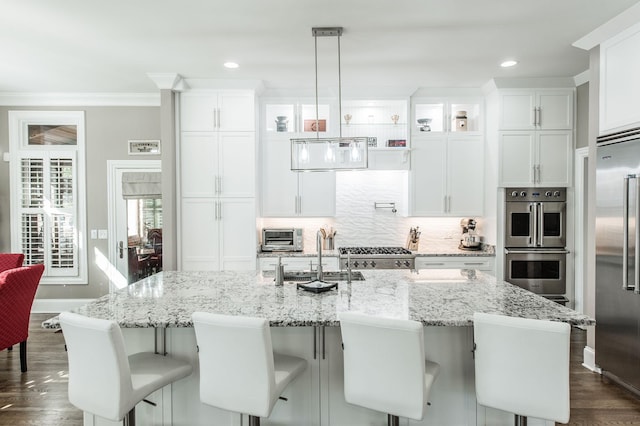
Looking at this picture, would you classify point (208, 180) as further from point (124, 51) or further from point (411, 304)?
point (411, 304)

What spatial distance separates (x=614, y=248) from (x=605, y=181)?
1.74 ft

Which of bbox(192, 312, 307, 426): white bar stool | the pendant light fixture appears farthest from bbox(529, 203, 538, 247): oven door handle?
bbox(192, 312, 307, 426): white bar stool

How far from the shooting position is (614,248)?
3117 mm

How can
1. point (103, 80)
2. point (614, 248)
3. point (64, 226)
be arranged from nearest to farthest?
1. point (614, 248)
2. point (103, 80)
3. point (64, 226)

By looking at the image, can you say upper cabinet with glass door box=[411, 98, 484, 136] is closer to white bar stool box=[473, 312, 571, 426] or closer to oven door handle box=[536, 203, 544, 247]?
oven door handle box=[536, 203, 544, 247]

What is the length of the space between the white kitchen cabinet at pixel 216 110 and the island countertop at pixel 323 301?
6.74ft

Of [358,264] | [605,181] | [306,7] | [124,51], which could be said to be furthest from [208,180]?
[605,181]

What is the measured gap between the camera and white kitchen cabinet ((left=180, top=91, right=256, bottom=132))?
14.9ft

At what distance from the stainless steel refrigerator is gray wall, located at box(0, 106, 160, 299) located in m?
4.90

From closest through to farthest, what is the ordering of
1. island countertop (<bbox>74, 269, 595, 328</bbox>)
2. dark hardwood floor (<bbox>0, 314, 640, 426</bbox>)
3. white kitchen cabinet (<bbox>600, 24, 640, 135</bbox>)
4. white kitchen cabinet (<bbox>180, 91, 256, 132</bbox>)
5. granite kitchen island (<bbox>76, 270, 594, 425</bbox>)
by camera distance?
1. island countertop (<bbox>74, 269, 595, 328</bbox>)
2. granite kitchen island (<bbox>76, 270, 594, 425</bbox>)
3. dark hardwood floor (<bbox>0, 314, 640, 426</bbox>)
4. white kitchen cabinet (<bbox>600, 24, 640, 135</bbox>)
5. white kitchen cabinet (<bbox>180, 91, 256, 132</bbox>)

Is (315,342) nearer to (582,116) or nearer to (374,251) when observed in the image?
(374,251)

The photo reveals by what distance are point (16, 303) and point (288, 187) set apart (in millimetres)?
2862

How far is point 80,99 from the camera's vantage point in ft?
A: 17.0

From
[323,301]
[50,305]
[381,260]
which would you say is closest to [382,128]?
[381,260]
